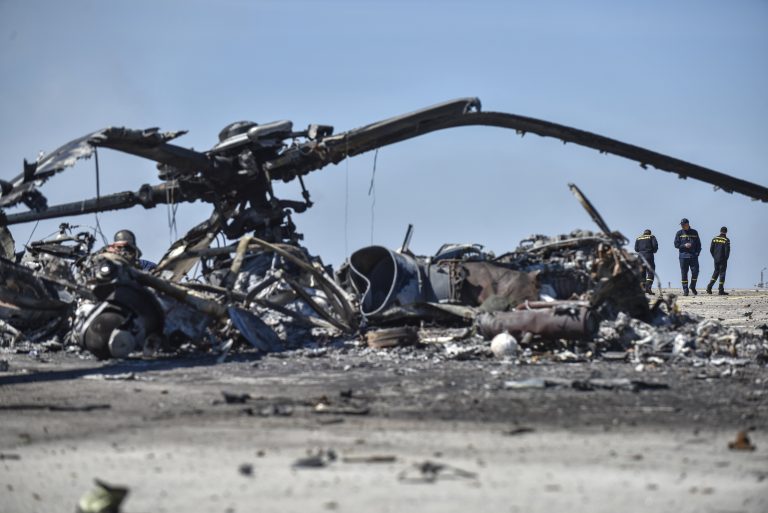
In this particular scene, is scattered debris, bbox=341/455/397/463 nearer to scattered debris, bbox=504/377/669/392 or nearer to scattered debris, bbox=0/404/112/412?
scattered debris, bbox=0/404/112/412

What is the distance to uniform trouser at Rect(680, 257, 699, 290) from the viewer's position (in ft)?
79.3

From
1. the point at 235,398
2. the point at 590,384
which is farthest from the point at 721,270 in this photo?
the point at 235,398

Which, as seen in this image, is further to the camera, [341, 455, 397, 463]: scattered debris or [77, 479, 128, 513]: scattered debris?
[341, 455, 397, 463]: scattered debris

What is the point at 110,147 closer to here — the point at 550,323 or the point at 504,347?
the point at 504,347

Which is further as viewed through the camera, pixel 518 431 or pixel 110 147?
pixel 110 147

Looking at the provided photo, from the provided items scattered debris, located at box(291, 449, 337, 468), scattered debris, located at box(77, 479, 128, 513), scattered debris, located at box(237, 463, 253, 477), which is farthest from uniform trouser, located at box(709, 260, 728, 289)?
scattered debris, located at box(77, 479, 128, 513)

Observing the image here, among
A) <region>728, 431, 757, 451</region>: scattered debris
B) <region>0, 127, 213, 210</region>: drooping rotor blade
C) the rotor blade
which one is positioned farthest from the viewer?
the rotor blade

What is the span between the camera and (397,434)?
5.86 metres

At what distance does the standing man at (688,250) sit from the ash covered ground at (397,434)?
14.0 metres

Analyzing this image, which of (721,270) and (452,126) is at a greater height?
(452,126)

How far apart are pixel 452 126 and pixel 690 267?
1157cm

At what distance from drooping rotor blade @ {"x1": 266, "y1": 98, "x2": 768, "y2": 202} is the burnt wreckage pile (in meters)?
0.02

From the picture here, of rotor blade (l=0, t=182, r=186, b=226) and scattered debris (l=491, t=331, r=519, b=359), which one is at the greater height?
rotor blade (l=0, t=182, r=186, b=226)

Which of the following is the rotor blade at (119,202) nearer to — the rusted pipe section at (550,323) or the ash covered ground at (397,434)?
the ash covered ground at (397,434)
